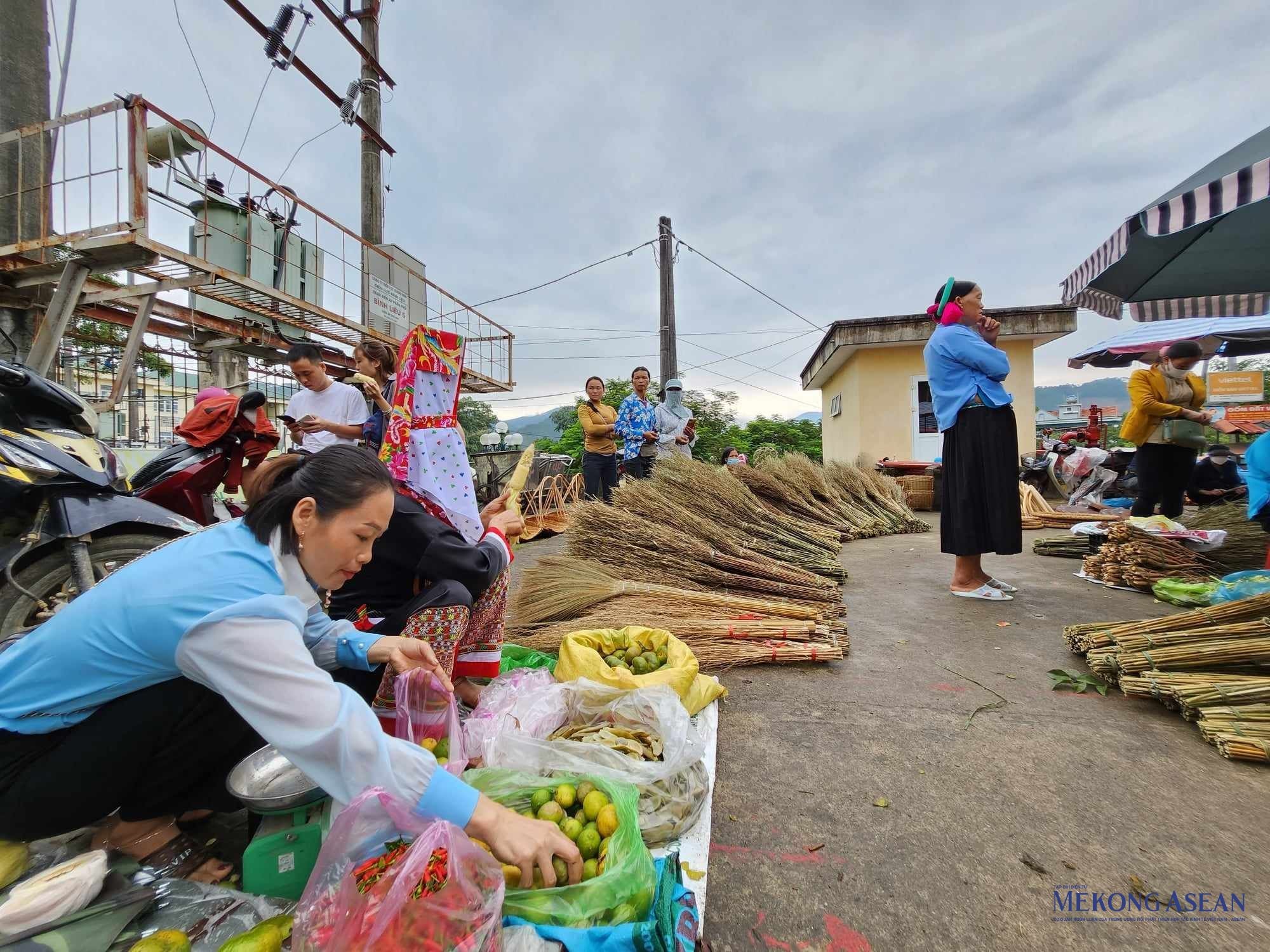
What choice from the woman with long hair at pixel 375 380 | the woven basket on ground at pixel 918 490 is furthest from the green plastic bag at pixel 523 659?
the woven basket on ground at pixel 918 490

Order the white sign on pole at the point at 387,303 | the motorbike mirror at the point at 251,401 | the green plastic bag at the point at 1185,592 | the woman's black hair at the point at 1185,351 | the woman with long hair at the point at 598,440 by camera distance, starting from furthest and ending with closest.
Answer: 1. the white sign on pole at the point at 387,303
2. the woman with long hair at the point at 598,440
3. the woman's black hair at the point at 1185,351
4. the motorbike mirror at the point at 251,401
5. the green plastic bag at the point at 1185,592

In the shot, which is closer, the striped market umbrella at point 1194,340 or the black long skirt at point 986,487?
the black long skirt at point 986,487

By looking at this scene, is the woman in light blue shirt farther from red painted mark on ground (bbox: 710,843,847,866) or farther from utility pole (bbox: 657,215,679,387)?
utility pole (bbox: 657,215,679,387)

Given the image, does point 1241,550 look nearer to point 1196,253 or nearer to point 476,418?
point 1196,253

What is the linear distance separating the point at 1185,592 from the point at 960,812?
106 inches

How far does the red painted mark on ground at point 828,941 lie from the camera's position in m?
1.16

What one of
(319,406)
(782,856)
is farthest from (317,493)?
(319,406)

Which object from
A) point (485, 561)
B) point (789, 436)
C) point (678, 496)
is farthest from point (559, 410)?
point (485, 561)

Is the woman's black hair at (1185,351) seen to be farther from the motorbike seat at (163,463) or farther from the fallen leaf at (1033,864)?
the motorbike seat at (163,463)

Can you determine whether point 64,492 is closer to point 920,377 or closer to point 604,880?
point 604,880

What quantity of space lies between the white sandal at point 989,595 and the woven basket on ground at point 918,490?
16.3 ft

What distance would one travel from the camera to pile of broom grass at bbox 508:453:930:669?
2674 millimetres

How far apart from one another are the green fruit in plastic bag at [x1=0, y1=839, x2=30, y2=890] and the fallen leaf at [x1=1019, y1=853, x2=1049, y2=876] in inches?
90.2

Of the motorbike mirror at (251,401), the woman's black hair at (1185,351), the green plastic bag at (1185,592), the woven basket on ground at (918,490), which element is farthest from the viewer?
the woven basket on ground at (918,490)
